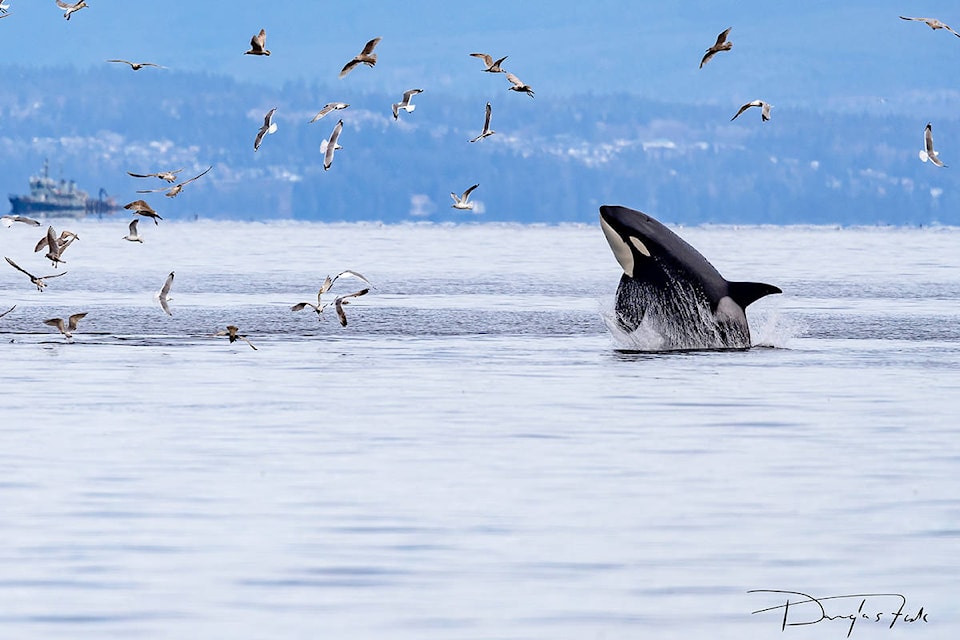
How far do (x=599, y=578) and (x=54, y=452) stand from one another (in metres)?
7.50

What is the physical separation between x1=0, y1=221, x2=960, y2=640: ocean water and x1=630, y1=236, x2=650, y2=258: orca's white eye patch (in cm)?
179

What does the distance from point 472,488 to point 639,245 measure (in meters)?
14.0

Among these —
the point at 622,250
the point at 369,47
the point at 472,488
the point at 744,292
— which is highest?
the point at 369,47

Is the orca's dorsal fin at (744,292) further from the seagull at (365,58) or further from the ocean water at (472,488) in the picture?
the seagull at (365,58)

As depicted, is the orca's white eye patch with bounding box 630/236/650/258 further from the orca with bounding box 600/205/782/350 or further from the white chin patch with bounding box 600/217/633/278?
the white chin patch with bounding box 600/217/633/278

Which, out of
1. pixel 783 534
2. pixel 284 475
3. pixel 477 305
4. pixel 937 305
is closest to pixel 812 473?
pixel 783 534

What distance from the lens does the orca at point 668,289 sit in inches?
1154

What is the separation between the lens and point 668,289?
2925cm
